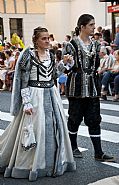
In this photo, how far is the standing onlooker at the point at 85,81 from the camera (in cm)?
478

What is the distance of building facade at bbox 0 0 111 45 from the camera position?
24.3m

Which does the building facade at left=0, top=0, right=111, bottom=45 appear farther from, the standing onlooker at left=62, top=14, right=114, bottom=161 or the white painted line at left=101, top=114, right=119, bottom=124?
the standing onlooker at left=62, top=14, right=114, bottom=161

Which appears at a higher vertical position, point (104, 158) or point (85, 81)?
point (85, 81)

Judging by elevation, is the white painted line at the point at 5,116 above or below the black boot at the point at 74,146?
below

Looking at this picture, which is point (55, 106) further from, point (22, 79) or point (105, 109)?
point (105, 109)

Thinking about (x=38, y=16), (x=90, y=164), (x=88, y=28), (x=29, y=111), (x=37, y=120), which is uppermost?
(x=38, y=16)

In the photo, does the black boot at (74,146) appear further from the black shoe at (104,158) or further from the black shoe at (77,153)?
the black shoe at (104,158)

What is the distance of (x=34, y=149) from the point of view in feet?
14.5

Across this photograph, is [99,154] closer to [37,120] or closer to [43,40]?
[37,120]

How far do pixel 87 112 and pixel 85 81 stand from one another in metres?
0.40

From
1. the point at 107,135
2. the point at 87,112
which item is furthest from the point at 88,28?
the point at 107,135

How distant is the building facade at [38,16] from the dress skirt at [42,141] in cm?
1902

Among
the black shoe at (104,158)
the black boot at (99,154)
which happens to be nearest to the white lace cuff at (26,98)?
the black boot at (99,154)

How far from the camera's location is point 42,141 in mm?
4418
